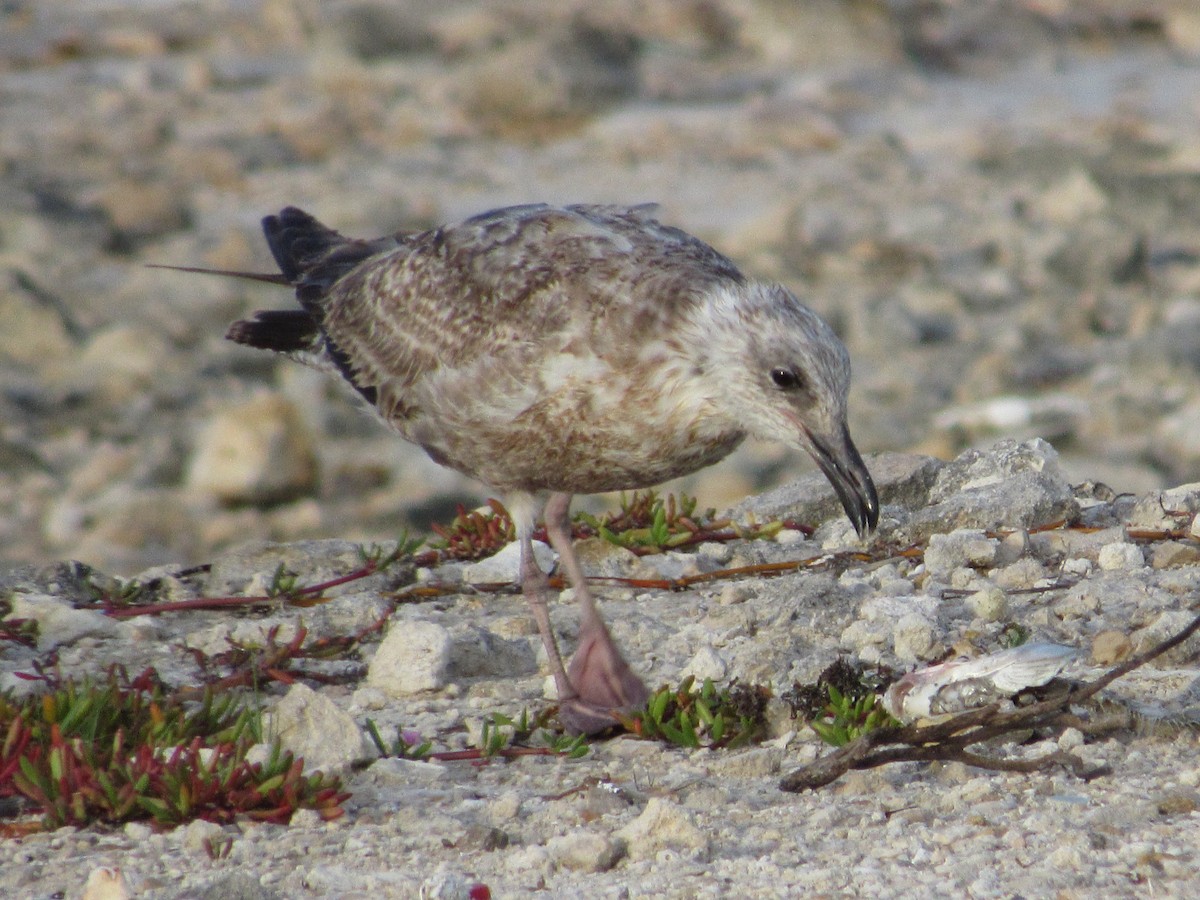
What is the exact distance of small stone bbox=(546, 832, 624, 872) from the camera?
4117mm

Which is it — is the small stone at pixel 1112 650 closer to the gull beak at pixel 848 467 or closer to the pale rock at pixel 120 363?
the gull beak at pixel 848 467

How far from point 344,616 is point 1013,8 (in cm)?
1723

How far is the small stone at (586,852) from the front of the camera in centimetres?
412

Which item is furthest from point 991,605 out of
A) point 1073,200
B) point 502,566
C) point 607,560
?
point 1073,200

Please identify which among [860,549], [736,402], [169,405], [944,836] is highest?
[736,402]

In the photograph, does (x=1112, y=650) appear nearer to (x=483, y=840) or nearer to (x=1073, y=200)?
(x=483, y=840)

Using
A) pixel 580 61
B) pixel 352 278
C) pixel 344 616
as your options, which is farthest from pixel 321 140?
pixel 344 616

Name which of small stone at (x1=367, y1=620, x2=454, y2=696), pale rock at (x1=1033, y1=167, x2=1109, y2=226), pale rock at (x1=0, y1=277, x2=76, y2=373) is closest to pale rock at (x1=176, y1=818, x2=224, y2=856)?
small stone at (x1=367, y1=620, x2=454, y2=696)

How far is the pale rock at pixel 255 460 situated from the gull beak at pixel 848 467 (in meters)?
7.16

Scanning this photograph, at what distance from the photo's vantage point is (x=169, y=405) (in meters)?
12.9

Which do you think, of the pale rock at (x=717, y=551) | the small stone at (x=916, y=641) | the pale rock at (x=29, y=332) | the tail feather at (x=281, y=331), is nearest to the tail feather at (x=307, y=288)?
the tail feather at (x=281, y=331)

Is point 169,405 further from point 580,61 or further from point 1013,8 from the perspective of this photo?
point 1013,8

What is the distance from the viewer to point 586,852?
13.5 ft

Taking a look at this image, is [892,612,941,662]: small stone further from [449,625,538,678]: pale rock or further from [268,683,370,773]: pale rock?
[268,683,370,773]: pale rock
